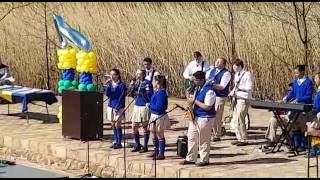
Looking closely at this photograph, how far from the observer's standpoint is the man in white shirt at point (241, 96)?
1230 centimetres

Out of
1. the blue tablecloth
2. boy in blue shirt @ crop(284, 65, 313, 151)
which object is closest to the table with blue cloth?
the blue tablecloth

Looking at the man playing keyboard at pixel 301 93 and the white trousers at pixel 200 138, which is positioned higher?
the man playing keyboard at pixel 301 93

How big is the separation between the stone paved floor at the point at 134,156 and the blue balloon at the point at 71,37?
1742 millimetres

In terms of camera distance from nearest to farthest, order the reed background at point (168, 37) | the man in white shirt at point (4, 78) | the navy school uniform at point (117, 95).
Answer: the navy school uniform at point (117, 95) < the man in white shirt at point (4, 78) < the reed background at point (168, 37)

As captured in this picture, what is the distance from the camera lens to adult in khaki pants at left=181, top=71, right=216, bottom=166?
1059 centimetres

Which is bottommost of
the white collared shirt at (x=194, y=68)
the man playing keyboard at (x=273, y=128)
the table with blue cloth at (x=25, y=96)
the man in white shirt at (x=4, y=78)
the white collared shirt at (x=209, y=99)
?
the man playing keyboard at (x=273, y=128)

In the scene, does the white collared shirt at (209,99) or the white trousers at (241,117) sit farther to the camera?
the white trousers at (241,117)

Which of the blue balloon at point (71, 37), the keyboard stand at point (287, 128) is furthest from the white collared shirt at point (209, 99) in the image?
the blue balloon at point (71, 37)

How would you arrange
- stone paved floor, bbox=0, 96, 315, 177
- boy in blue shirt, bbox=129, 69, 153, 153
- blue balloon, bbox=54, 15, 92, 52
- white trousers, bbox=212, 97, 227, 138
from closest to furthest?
stone paved floor, bbox=0, 96, 315, 177 < boy in blue shirt, bbox=129, 69, 153, 153 < white trousers, bbox=212, 97, 227, 138 < blue balloon, bbox=54, 15, 92, 52

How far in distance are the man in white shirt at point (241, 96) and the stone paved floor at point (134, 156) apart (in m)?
0.24

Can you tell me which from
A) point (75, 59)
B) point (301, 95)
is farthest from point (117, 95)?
point (301, 95)

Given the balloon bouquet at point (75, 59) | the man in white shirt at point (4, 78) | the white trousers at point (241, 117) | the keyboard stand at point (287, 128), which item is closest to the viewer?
the keyboard stand at point (287, 128)

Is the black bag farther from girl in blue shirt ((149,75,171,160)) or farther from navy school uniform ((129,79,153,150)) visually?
navy school uniform ((129,79,153,150))

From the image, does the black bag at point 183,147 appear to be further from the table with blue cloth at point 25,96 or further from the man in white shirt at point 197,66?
the table with blue cloth at point 25,96
